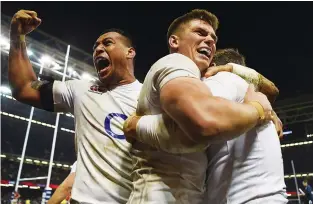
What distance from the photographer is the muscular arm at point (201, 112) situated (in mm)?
852

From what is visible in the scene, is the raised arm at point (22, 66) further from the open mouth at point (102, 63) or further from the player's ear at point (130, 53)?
the player's ear at point (130, 53)

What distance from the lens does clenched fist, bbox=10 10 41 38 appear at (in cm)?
164

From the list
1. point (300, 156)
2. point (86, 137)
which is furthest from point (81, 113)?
point (300, 156)

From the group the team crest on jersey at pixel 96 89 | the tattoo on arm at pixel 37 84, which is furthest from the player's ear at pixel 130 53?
the tattoo on arm at pixel 37 84

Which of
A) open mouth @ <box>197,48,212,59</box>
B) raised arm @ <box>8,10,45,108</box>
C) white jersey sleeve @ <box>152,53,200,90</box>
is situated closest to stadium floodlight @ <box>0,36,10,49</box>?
raised arm @ <box>8,10,45,108</box>

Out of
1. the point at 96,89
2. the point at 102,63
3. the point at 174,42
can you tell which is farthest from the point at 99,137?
the point at 174,42

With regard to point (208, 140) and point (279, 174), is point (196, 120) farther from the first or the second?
point (279, 174)

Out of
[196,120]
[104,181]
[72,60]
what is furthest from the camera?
[72,60]

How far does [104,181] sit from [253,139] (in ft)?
2.16

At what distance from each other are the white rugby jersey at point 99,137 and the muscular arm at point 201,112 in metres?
0.60

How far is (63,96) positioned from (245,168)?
3.30ft

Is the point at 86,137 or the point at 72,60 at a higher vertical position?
the point at 72,60

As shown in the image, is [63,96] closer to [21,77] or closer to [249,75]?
[21,77]

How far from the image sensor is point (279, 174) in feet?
3.46
